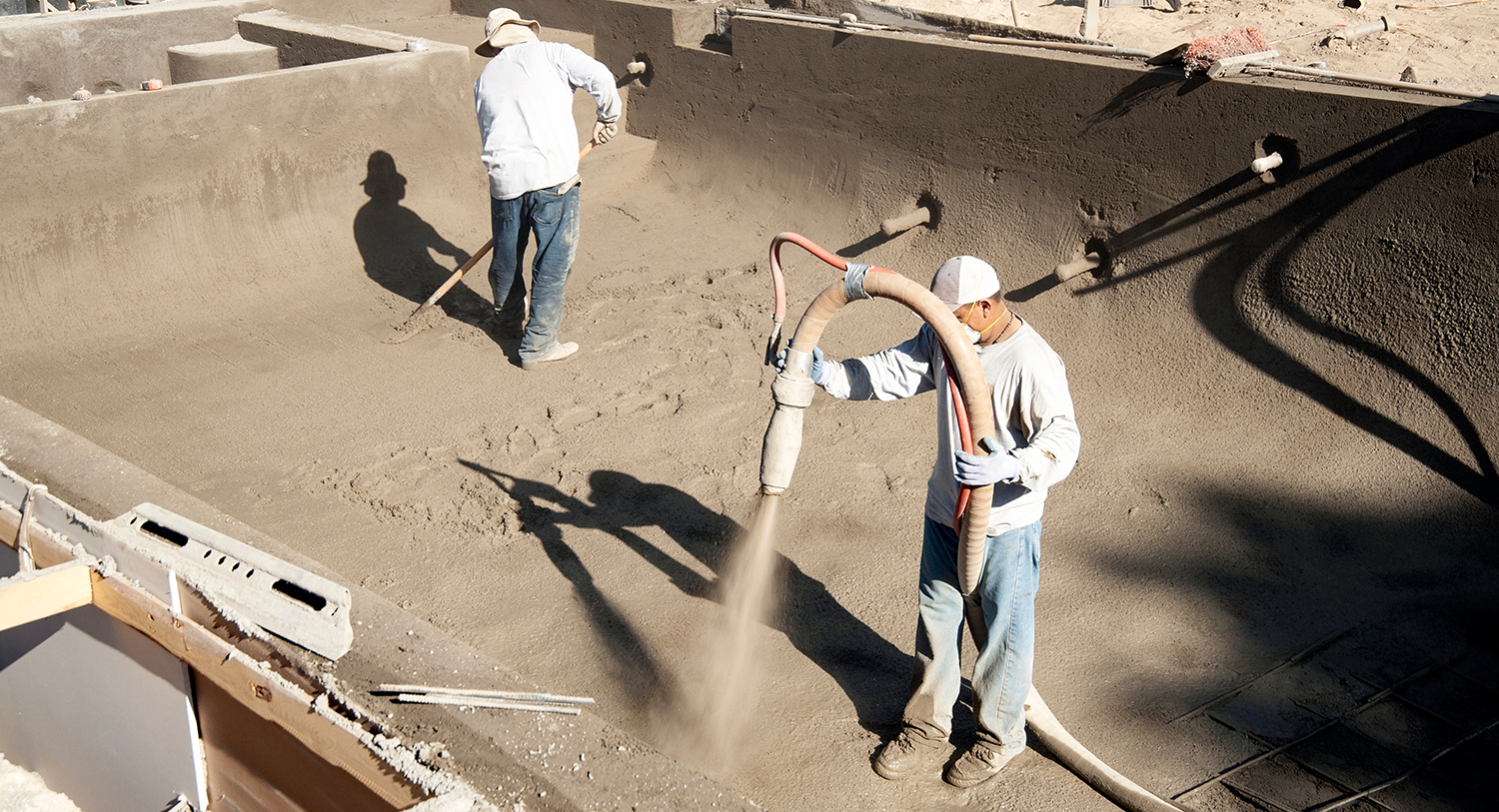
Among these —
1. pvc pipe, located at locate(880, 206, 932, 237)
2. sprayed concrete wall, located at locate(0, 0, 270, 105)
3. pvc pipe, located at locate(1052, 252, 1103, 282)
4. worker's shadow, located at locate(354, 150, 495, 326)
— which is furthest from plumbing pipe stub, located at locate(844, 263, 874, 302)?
sprayed concrete wall, located at locate(0, 0, 270, 105)

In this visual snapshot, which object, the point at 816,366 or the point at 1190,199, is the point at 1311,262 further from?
the point at 816,366

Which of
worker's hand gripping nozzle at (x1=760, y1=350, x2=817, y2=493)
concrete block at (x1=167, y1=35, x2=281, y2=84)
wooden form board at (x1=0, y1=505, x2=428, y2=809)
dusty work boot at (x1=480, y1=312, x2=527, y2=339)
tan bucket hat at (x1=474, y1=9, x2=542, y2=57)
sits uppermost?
tan bucket hat at (x1=474, y1=9, x2=542, y2=57)

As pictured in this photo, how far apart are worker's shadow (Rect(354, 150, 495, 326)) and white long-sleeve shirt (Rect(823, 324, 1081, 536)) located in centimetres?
412

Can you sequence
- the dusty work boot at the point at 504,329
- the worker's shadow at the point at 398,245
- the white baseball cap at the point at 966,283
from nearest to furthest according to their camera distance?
the white baseball cap at the point at 966,283, the dusty work boot at the point at 504,329, the worker's shadow at the point at 398,245

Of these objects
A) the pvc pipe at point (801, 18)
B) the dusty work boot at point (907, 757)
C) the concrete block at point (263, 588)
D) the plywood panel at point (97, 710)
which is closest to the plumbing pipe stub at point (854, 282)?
the dusty work boot at point (907, 757)

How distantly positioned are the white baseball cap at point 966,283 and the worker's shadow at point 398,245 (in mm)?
4412

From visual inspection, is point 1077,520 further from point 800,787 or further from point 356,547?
point 356,547

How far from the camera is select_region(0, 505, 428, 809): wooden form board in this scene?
209cm

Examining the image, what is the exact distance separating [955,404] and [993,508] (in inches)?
13.3

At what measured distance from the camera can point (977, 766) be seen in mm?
3197

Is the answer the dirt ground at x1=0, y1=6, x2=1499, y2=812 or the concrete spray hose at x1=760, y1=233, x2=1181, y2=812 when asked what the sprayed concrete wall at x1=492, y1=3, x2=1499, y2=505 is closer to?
the dirt ground at x1=0, y1=6, x2=1499, y2=812

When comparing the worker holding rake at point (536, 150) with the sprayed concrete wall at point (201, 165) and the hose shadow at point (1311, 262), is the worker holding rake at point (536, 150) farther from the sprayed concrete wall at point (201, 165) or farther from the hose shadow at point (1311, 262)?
the hose shadow at point (1311, 262)

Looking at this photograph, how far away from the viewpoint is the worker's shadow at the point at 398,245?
6758 mm

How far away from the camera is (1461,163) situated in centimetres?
452
